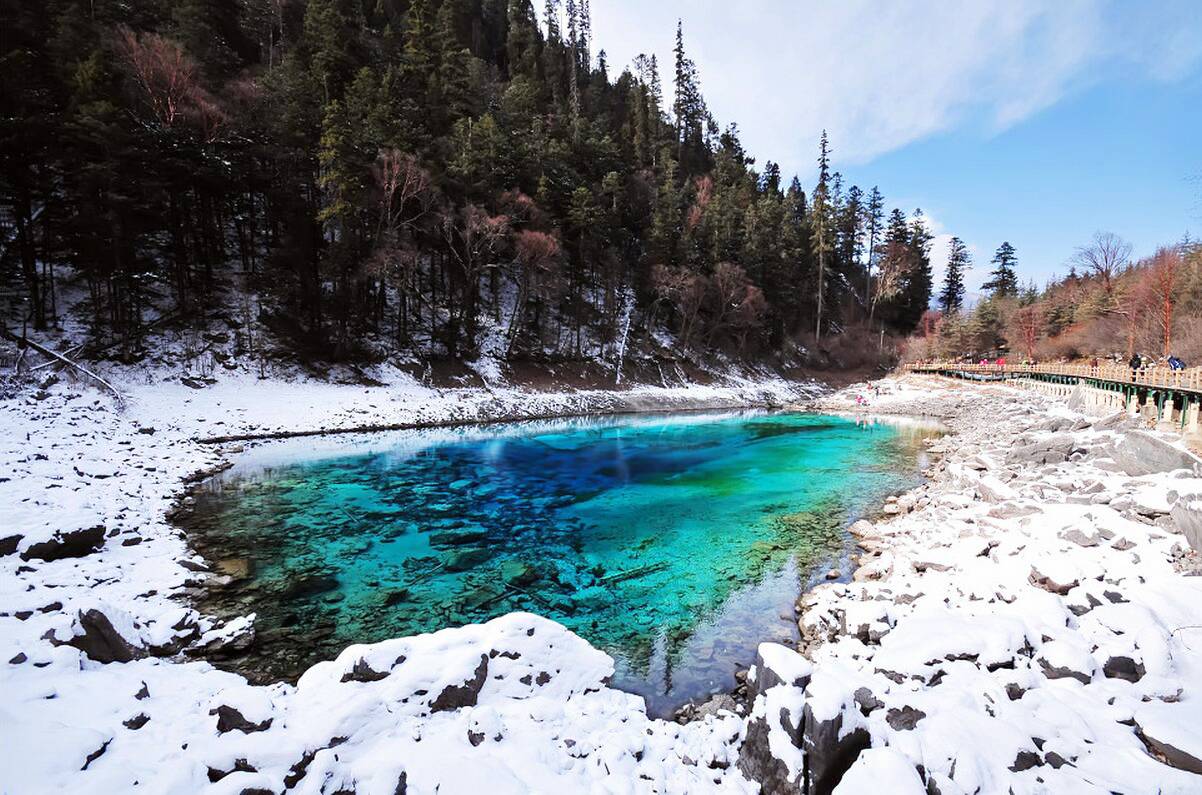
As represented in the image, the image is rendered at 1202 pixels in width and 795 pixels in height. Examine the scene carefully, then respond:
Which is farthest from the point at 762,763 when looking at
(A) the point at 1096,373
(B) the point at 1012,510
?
(A) the point at 1096,373

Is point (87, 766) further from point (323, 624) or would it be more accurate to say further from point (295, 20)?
point (295, 20)

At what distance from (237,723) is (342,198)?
2748cm

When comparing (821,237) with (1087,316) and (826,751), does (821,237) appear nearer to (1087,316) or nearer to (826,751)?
(1087,316)

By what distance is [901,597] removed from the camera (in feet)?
22.5

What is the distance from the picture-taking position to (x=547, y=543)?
34.8 ft

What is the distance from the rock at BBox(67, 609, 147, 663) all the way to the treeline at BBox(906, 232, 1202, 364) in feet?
161

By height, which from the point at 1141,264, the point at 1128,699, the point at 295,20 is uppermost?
the point at 295,20

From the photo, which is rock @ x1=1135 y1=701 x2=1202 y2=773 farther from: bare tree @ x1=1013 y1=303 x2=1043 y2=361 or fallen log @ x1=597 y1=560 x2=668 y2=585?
bare tree @ x1=1013 y1=303 x2=1043 y2=361

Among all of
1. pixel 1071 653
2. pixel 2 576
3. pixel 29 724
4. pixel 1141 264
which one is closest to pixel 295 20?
pixel 2 576

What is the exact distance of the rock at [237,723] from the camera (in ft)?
12.8

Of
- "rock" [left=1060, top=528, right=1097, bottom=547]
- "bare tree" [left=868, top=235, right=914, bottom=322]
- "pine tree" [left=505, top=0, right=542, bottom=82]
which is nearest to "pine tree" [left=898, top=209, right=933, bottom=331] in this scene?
"bare tree" [left=868, top=235, right=914, bottom=322]

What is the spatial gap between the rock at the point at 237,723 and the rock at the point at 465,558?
511 centimetres

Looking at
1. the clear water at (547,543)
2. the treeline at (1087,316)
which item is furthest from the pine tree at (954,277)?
the clear water at (547,543)

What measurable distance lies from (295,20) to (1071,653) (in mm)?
64296
